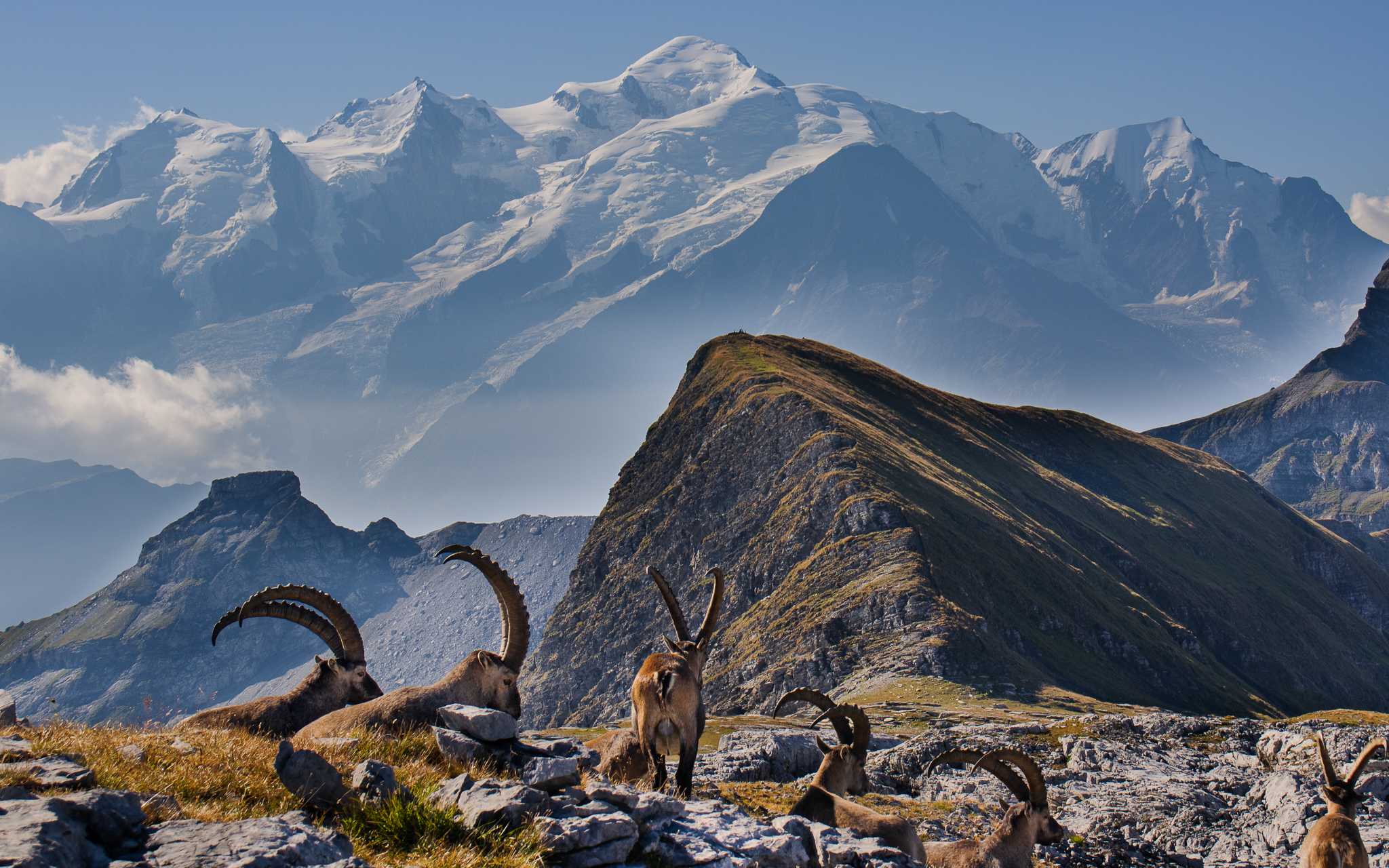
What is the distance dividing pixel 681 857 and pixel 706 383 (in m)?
170

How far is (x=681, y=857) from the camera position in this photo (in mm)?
10672

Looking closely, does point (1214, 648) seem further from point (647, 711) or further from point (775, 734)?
point (647, 711)

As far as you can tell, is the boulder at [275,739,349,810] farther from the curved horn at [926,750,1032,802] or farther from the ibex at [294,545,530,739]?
the curved horn at [926,750,1032,802]

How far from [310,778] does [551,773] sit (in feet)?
9.22

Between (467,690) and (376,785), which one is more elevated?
(467,690)

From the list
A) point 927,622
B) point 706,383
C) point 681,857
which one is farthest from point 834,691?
point 706,383

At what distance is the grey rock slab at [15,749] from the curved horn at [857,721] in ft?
42.6

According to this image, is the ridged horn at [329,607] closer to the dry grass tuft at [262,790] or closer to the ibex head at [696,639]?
the dry grass tuft at [262,790]

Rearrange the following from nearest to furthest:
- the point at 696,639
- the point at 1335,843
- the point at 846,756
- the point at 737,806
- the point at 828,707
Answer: the point at 737,806, the point at 1335,843, the point at 696,639, the point at 846,756, the point at 828,707

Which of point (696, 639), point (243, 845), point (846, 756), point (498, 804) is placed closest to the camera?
point (243, 845)

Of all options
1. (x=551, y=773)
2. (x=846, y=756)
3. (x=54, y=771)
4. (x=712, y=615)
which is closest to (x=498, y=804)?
(x=551, y=773)

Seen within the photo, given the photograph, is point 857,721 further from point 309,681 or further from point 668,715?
point 309,681

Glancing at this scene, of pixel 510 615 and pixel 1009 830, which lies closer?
pixel 510 615

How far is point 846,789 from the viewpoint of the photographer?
18.9 metres
